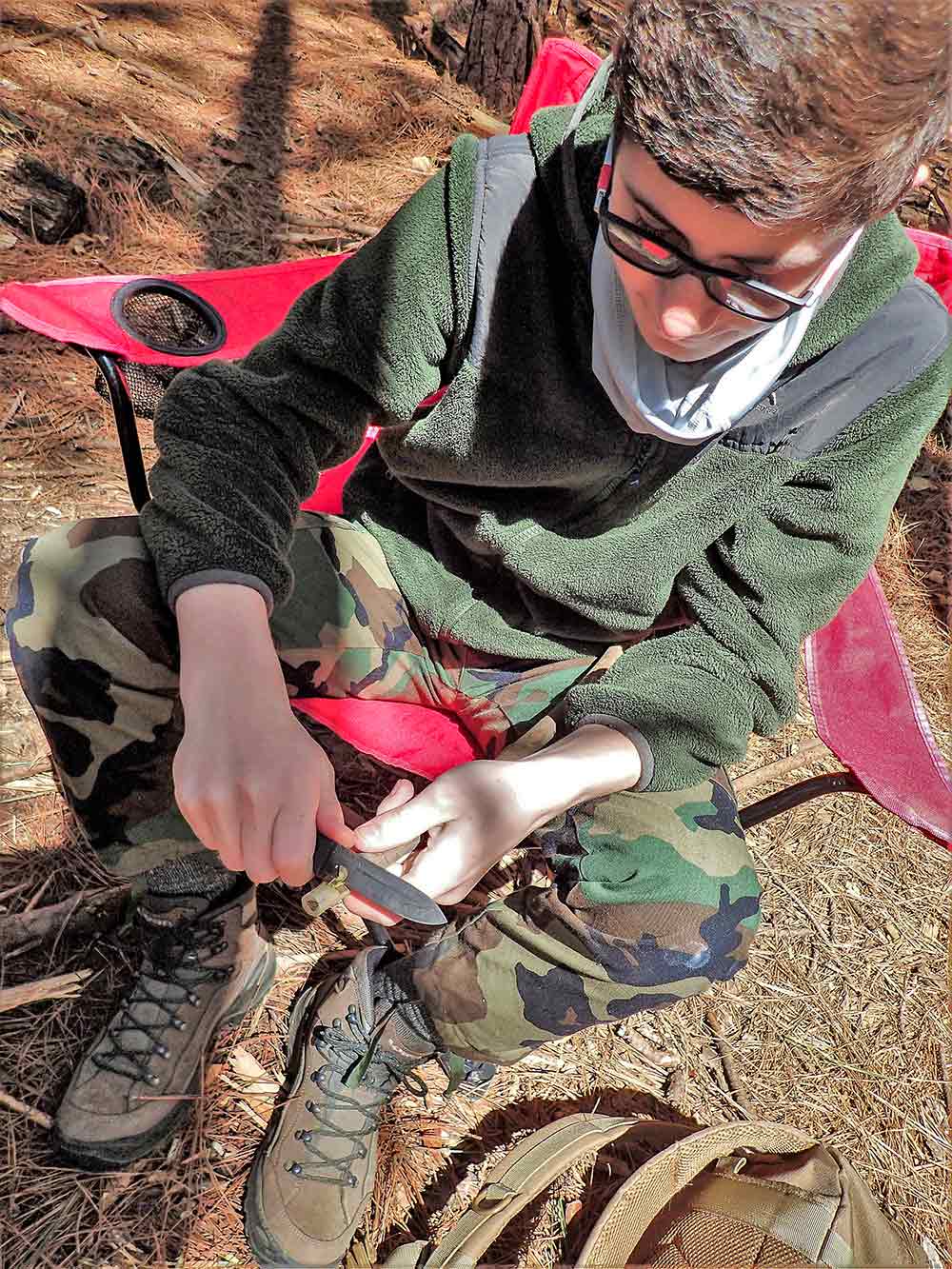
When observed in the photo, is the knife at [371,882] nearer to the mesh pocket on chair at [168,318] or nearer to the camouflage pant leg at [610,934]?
the camouflage pant leg at [610,934]

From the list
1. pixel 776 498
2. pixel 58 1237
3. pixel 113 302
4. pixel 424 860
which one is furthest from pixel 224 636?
pixel 58 1237

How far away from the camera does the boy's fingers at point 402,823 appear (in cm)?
116

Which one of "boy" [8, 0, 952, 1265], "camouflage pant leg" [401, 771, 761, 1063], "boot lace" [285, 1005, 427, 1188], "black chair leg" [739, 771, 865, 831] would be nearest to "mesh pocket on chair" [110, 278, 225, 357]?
"boy" [8, 0, 952, 1265]

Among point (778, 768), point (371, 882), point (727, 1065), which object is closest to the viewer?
point (371, 882)

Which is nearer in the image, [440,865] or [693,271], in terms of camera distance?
[693,271]

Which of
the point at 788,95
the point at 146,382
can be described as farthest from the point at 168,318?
the point at 788,95

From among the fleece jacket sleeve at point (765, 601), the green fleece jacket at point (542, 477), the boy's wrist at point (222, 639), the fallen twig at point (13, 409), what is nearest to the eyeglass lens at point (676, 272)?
the green fleece jacket at point (542, 477)

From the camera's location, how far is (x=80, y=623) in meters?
1.18

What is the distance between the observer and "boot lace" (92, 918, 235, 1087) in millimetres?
1431

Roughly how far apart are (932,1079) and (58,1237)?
1.49 metres

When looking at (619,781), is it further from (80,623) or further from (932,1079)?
(932,1079)

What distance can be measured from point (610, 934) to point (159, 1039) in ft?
2.22

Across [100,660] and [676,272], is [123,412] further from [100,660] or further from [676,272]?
[676,272]

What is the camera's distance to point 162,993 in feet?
4.77
